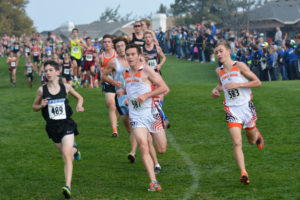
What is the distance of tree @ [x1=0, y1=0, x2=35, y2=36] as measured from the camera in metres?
96.4

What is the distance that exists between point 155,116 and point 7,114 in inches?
417

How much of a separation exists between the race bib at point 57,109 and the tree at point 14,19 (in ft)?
299

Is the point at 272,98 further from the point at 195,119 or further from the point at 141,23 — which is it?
the point at 141,23

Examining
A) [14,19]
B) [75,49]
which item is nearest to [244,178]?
[75,49]

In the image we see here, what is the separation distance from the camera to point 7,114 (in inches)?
690

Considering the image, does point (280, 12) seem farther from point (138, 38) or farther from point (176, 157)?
point (176, 157)

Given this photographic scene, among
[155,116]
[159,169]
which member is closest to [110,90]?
[159,169]

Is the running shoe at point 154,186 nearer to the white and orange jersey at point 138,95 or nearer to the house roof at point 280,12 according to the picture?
the white and orange jersey at point 138,95

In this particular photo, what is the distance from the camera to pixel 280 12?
187ft

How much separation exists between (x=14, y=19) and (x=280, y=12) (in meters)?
57.9

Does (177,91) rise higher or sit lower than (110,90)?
lower

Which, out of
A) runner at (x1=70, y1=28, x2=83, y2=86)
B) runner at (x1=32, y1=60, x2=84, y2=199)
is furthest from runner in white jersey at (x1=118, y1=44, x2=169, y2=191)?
runner at (x1=70, y1=28, x2=83, y2=86)

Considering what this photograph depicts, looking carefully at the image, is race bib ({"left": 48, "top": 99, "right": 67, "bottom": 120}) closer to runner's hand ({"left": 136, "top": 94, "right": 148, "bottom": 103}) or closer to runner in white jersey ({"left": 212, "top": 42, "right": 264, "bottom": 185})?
runner's hand ({"left": 136, "top": 94, "right": 148, "bottom": 103})

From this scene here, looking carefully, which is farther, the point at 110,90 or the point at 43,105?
the point at 110,90
